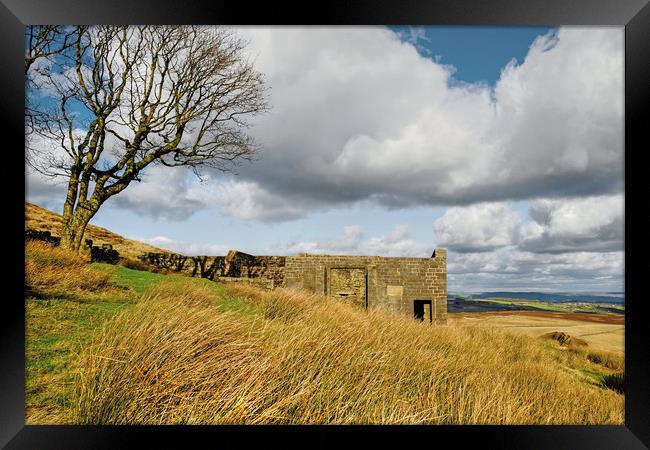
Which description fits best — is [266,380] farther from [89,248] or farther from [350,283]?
[350,283]

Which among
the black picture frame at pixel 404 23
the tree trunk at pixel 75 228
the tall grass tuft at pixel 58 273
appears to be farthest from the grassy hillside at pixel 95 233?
the black picture frame at pixel 404 23

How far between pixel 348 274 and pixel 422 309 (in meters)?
2.80

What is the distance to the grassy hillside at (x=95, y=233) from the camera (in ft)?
34.2

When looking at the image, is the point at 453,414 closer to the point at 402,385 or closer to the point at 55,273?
the point at 402,385

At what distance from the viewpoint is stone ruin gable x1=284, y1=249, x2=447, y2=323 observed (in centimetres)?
1256

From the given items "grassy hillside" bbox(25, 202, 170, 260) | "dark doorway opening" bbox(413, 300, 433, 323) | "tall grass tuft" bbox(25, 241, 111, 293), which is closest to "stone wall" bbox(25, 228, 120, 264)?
"grassy hillside" bbox(25, 202, 170, 260)

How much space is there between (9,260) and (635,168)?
4.34 metres

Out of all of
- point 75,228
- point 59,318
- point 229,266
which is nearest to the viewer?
point 59,318

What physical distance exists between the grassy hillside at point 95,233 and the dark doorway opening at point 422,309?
28.9 ft

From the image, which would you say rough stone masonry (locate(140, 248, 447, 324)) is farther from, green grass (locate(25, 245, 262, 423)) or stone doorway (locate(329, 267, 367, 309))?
green grass (locate(25, 245, 262, 423))

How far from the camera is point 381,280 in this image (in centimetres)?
1279

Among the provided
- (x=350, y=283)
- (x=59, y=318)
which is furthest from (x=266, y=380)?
(x=350, y=283)

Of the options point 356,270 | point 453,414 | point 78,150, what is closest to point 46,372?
point 453,414

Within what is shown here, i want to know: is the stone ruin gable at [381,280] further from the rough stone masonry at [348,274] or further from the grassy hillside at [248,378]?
the grassy hillside at [248,378]
